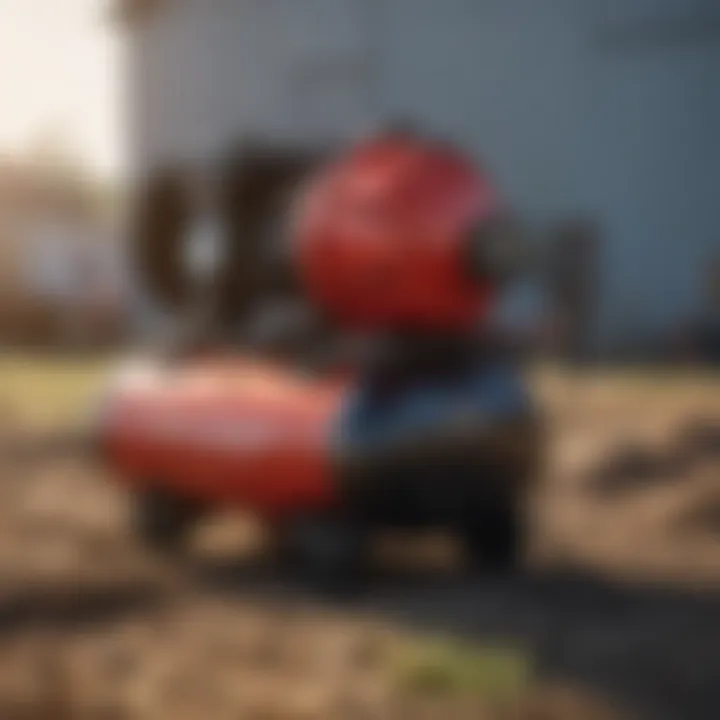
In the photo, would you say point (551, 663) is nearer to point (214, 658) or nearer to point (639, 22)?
point (214, 658)

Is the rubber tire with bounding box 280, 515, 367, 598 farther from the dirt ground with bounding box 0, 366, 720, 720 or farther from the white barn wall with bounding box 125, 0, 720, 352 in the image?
the white barn wall with bounding box 125, 0, 720, 352

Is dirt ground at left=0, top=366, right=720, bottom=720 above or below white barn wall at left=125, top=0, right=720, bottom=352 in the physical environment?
below

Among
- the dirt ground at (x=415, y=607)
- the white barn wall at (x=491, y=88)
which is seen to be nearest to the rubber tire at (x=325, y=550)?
the dirt ground at (x=415, y=607)

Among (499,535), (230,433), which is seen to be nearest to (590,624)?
(499,535)

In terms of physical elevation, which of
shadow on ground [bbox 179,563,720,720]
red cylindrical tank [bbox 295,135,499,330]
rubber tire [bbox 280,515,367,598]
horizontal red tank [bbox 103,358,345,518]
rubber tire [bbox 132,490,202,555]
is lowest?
shadow on ground [bbox 179,563,720,720]

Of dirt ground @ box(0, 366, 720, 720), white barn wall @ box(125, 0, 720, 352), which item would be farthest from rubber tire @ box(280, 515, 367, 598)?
white barn wall @ box(125, 0, 720, 352)

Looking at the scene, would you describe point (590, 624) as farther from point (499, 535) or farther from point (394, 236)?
point (394, 236)

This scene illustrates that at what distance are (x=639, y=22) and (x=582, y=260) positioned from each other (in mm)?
98

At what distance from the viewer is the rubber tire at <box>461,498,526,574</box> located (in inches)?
25.4

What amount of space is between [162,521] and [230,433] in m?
0.05

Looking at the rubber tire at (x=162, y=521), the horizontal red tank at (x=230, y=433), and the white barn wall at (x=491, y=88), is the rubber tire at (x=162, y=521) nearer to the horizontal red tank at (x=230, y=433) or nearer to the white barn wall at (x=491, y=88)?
the horizontal red tank at (x=230, y=433)

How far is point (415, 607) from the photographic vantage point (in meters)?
0.66

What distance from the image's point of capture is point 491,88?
0.66 metres

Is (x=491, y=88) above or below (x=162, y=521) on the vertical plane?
above
